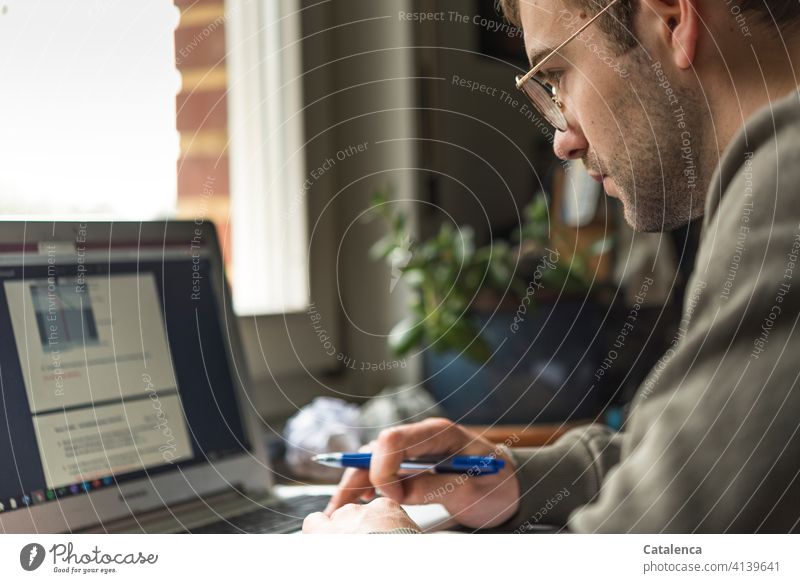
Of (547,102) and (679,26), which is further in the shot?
(547,102)

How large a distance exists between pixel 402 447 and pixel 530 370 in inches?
20.4

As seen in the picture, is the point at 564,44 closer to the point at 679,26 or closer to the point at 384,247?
the point at 679,26

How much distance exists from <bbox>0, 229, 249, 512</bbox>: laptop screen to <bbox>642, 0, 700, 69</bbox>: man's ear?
15.2 inches

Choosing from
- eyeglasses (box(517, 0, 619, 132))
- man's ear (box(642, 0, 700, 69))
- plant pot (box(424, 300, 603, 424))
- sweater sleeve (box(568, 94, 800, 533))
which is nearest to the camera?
sweater sleeve (box(568, 94, 800, 533))

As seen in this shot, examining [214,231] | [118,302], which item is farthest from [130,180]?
[118,302]

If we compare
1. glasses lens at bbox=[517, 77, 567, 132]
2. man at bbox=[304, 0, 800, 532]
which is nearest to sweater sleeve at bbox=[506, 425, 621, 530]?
man at bbox=[304, 0, 800, 532]

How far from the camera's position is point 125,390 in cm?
62

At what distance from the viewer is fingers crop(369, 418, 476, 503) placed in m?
0.61

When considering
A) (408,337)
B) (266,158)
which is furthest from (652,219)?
(266,158)

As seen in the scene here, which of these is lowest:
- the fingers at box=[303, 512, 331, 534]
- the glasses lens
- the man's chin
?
the fingers at box=[303, 512, 331, 534]

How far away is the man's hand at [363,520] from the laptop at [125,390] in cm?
4

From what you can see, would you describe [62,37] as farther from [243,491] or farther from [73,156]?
[243,491]

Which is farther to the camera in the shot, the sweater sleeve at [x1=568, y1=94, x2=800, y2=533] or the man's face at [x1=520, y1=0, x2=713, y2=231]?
the man's face at [x1=520, y1=0, x2=713, y2=231]

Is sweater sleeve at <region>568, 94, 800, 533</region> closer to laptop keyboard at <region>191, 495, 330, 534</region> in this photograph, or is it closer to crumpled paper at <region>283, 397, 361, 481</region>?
laptop keyboard at <region>191, 495, 330, 534</region>
